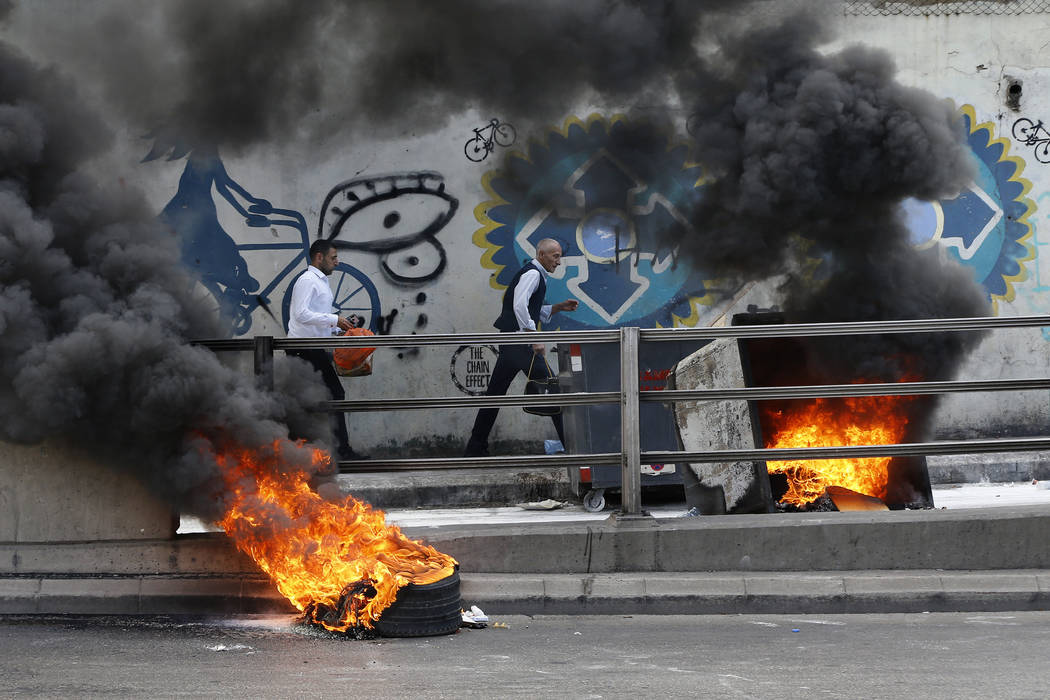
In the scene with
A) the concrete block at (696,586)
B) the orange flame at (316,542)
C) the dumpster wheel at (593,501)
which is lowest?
the dumpster wheel at (593,501)

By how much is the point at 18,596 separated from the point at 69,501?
0.49 metres

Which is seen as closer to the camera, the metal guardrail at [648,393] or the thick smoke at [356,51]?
the metal guardrail at [648,393]

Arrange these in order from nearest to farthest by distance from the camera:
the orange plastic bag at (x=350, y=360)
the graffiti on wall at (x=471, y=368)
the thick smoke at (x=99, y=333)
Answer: the thick smoke at (x=99, y=333) < the orange plastic bag at (x=350, y=360) < the graffiti on wall at (x=471, y=368)

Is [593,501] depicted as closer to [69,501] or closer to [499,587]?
[499,587]

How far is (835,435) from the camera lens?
7250 mm

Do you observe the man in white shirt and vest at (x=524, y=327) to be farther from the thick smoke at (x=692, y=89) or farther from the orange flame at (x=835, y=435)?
the orange flame at (x=835, y=435)

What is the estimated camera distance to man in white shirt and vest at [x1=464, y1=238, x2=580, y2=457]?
28.3 feet

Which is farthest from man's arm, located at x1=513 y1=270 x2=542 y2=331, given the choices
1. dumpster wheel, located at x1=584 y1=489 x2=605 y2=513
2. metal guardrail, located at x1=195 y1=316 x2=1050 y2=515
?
metal guardrail, located at x1=195 y1=316 x2=1050 y2=515

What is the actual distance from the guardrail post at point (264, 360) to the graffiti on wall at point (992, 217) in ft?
23.7

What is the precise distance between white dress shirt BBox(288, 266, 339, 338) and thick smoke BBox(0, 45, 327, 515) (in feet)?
8.57

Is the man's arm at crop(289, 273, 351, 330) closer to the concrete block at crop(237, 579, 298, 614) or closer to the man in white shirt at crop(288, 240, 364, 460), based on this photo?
the man in white shirt at crop(288, 240, 364, 460)

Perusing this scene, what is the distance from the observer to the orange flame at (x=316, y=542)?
5.14 metres

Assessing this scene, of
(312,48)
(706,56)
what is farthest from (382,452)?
(706,56)

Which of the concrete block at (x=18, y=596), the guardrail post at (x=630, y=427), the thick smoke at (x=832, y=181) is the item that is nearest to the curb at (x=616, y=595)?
the concrete block at (x=18, y=596)
